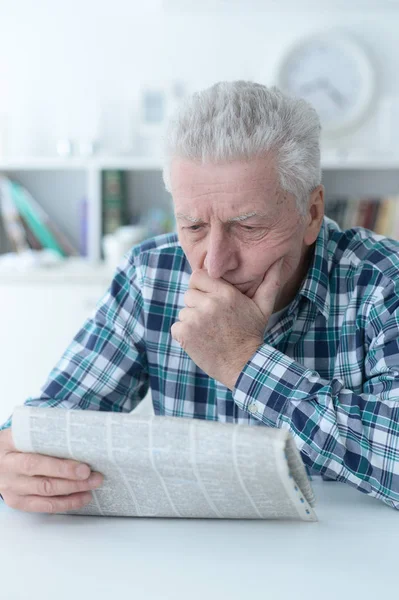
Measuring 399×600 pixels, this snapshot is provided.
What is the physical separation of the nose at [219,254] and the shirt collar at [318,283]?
175 mm

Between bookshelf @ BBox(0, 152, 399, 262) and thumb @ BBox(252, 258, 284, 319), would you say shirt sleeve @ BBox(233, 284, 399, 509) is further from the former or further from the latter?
bookshelf @ BBox(0, 152, 399, 262)

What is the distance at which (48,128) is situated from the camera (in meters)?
3.24

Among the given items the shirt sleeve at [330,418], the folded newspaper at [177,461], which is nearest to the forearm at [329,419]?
the shirt sleeve at [330,418]

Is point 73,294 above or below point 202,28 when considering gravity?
below

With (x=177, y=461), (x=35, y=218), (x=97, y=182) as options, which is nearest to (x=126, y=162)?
(x=97, y=182)

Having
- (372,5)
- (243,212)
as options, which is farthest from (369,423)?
(372,5)

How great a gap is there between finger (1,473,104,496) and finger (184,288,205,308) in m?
0.36

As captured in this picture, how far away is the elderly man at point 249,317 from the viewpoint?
3.25 ft

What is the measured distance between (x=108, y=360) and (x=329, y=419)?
48 cm

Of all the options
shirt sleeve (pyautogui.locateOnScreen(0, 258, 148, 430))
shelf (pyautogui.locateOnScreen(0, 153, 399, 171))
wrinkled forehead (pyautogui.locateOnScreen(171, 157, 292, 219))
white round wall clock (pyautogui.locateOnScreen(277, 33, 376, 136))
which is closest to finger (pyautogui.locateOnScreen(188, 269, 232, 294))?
wrinkled forehead (pyautogui.locateOnScreen(171, 157, 292, 219))

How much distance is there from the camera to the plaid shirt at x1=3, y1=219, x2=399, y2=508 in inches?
41.2

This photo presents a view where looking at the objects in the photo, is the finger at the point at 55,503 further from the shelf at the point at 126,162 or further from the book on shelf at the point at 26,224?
the book on shelf at the point at 26,224

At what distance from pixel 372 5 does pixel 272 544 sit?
2.75 meters

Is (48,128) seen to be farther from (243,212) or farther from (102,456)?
(102,456)
